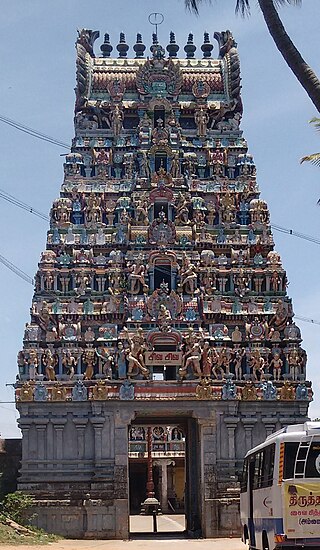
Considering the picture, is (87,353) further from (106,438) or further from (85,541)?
(85,541)

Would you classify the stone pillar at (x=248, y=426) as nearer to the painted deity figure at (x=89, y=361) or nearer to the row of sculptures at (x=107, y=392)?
the row of sculptures at (x=107, y=392)

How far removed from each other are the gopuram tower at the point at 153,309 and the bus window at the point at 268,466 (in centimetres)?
1835

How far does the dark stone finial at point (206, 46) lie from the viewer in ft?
185

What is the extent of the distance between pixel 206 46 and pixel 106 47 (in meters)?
5.90

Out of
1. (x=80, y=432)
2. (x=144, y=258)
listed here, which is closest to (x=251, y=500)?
(x=80, y=432)

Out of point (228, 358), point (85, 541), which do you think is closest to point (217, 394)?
point (228, 358)

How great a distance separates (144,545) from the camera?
4066 centimetres

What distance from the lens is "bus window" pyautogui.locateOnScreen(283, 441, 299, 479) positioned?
2345 centimetres

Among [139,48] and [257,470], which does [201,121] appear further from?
[257,470]

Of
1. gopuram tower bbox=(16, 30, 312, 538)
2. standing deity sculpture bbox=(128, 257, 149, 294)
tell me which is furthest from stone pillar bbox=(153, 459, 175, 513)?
standing deity sculpture bbox=(128, 257, 149, 294)

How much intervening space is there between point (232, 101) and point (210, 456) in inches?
784

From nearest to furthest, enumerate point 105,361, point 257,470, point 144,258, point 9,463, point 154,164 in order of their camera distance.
→ point 257,470, point 105,361, point 9,463, point 144,258, point 154,164

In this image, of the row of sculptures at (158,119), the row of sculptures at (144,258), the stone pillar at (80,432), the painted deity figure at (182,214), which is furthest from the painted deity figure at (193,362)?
the row of sculptures at (158,119)

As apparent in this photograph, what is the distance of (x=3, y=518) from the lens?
1641 inches
